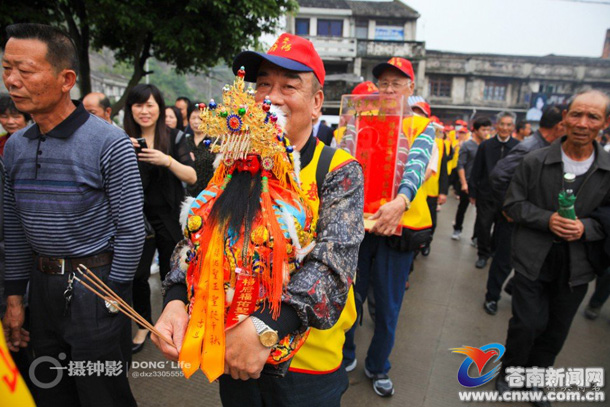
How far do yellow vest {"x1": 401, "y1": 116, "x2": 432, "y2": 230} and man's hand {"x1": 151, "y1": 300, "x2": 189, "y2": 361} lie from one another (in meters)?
1.65

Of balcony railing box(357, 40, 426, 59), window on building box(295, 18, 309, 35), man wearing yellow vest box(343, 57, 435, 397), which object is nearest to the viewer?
man wearing yellow vest box(343, 57, 435, 397)

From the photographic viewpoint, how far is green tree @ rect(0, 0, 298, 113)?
20.6ft

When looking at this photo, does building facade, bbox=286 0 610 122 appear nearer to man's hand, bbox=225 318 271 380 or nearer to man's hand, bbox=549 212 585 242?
man's hand, bbox=549 212 585 242

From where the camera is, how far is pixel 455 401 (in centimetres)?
263

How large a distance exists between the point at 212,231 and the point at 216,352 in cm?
36

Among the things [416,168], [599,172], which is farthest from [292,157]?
[599,172]

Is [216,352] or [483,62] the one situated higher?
[483,62]

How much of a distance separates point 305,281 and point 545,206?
7.13 ft

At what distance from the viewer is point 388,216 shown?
1964mm

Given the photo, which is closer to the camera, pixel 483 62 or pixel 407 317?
pixel 407 317

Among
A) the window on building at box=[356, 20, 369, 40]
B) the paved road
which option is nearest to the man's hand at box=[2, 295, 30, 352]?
the paved road

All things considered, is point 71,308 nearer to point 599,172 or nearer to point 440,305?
point 599,172

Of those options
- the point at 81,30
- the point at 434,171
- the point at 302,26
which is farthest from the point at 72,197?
the point at 302,26
